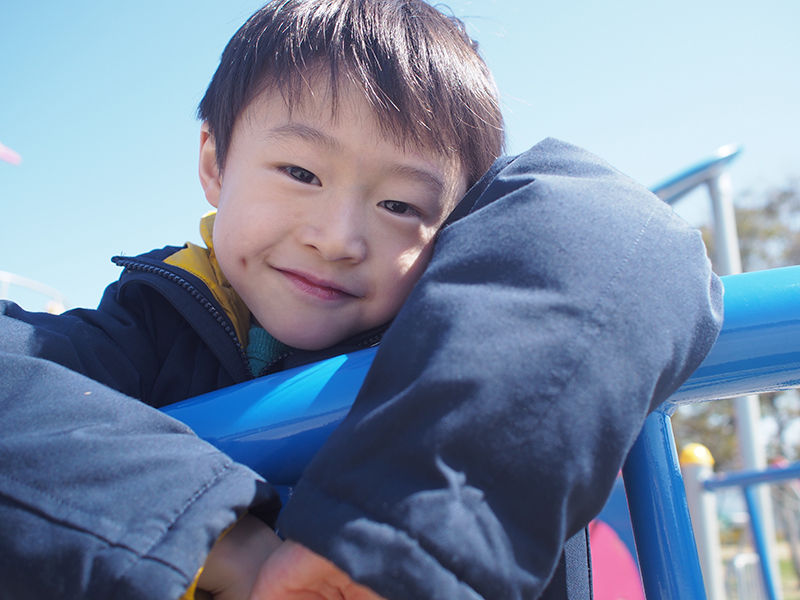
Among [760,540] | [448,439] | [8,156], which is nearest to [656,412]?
[448,439]

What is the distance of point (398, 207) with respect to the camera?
85 cm

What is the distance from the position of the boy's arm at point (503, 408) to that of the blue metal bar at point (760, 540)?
2.22m

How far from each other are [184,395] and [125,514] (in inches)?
17.1

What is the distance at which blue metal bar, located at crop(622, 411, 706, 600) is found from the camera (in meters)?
0.44

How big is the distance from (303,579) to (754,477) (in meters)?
2.26

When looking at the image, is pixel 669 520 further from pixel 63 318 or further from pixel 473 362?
pixel 63 318

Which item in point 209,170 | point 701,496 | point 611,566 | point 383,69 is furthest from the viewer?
point 701,496

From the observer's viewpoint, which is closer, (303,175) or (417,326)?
(417,326)

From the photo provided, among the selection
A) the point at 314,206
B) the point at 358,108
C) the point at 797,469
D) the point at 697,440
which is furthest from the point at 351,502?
the point at 697,440

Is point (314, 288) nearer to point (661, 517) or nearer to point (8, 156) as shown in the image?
point (661, 517)

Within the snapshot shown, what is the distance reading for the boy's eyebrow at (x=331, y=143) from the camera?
806 millimetres

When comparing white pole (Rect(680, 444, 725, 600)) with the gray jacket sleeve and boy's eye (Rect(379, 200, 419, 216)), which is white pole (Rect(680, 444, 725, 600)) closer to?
boy's eye (Rect(379, 200, 419, 216))

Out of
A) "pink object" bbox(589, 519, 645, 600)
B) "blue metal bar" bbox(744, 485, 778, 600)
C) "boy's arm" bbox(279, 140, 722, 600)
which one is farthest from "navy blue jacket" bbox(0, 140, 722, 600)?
"blue metal bar" bbox(744, 485, 778, 600)

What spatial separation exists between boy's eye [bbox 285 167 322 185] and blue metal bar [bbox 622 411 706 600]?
20.7 inches
